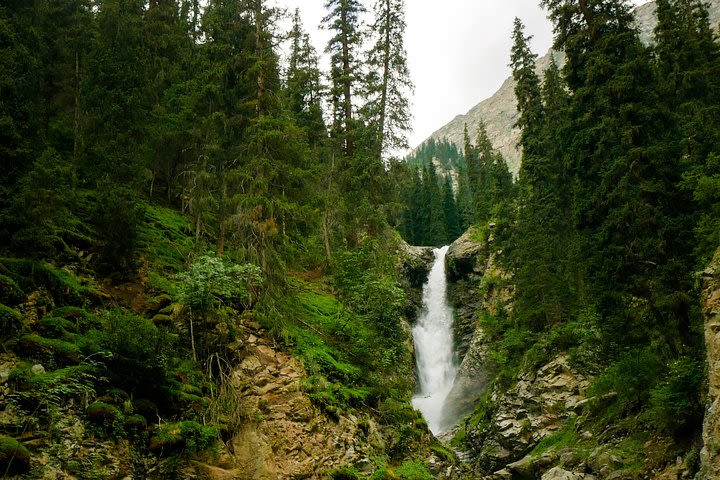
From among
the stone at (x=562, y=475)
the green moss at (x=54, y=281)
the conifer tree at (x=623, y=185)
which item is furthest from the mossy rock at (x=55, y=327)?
the conifer tree at (x=623, y=185)

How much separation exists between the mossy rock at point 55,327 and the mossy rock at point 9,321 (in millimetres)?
451

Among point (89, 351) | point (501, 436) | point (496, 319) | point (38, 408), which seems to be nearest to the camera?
point (38, 408)

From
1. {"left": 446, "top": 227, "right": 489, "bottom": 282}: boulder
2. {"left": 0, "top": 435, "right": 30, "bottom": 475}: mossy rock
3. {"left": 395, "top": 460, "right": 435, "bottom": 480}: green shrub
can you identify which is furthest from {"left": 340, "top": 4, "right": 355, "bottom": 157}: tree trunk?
{"left": 446, "top": 227, "right": 489, "bottom": 282}: boulder

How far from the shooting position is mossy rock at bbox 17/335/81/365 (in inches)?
306

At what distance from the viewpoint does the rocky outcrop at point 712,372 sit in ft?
26.5

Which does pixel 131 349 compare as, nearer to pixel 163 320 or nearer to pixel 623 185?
pixel 163 320

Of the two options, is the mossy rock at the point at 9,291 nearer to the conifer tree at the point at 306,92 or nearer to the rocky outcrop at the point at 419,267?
the conifer tree at the point at 306,92

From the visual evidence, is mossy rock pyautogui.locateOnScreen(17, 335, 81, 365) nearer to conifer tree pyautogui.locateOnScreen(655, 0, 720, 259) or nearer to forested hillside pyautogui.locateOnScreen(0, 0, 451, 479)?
forested hillside pyautogui.locateOnScreen(0, 0, 451, 479)

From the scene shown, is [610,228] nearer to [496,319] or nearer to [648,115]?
[648,115]

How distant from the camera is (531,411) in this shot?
2083 cm

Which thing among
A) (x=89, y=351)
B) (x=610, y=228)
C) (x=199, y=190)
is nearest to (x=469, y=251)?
(x=610, y=228)

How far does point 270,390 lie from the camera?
11461 mm

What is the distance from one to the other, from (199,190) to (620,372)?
45.6 feet

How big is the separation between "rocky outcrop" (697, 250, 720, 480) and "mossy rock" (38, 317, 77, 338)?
37.6 ft
